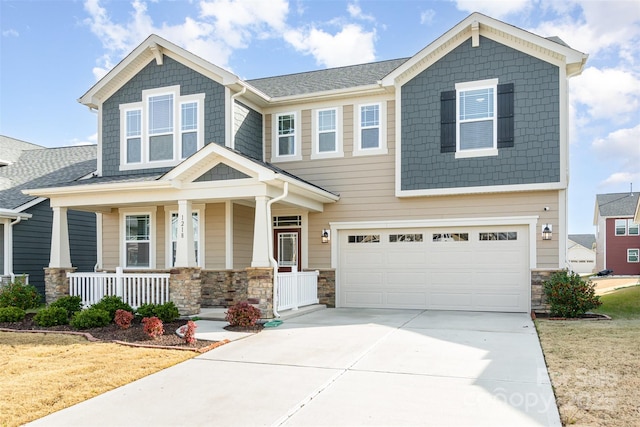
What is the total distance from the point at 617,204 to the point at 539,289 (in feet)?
109

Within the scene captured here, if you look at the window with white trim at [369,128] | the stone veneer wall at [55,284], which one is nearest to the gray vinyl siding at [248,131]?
the window with white trim at [369,128]

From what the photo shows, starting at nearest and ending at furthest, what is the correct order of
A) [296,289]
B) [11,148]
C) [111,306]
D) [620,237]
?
1. [111,306]
2. [296,289]
3. [11,148]
4. [620,237]

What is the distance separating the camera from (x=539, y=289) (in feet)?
38.4

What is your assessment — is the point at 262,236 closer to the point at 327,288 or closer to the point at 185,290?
the point at 185,290

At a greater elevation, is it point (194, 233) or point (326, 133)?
point (326, 133)

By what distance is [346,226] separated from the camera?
528 inches

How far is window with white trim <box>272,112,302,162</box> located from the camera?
13930mm

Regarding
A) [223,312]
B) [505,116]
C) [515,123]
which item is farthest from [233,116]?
[515,123]

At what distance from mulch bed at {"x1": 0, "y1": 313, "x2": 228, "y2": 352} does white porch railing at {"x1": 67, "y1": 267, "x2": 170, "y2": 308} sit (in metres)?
1.44

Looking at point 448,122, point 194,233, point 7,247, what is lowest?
point 7,247

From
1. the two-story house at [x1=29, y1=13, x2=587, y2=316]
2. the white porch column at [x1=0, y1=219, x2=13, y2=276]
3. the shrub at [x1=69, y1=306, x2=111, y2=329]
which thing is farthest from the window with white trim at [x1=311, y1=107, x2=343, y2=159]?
the white porch column at [x1=0, y1=219, x2=13, y2=276]

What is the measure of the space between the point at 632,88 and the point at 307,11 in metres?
13.0

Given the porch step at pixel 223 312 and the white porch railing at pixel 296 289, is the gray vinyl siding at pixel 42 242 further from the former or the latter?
the white porch railing at pixel 296 289

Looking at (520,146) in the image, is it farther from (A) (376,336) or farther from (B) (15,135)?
(B) (15,135)
